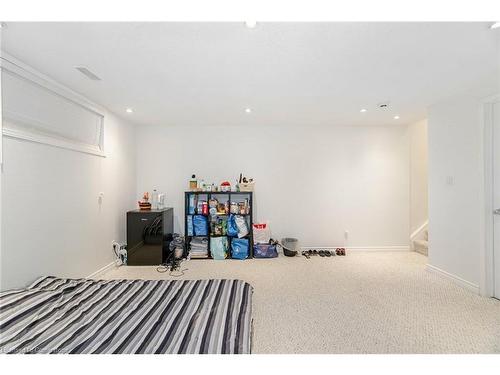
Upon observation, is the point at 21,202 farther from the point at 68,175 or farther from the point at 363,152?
the point at 363,152

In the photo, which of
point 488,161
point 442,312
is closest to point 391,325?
point 442,312

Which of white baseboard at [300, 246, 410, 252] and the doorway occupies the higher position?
the doorway

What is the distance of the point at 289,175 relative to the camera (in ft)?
13.7

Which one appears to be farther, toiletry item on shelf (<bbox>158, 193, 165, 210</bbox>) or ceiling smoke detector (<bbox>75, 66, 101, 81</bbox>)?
toiletry item on shelf (<bbox>158, 193, 165, 210</bbox>)

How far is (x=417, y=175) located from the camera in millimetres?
4145

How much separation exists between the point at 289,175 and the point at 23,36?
3572 millimetres

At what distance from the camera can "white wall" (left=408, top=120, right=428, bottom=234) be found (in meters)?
4.14

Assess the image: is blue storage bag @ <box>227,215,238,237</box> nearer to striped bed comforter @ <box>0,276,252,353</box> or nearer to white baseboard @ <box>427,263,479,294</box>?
striped bed comforter @ <box>0,276,252,353</box>

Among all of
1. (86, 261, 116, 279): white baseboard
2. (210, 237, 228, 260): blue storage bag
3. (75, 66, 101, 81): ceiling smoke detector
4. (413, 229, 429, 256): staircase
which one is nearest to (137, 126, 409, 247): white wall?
(413, 229, 429, 256): staircase

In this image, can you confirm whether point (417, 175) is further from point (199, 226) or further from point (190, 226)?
point (190, 226)

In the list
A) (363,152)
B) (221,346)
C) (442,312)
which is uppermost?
(363,152)

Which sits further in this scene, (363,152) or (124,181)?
(363,152)

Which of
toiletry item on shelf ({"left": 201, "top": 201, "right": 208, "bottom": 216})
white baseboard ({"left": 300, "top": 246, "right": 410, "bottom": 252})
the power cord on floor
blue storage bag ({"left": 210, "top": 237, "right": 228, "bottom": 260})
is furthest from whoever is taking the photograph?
white baseboard ({"left": 300, "top": 246, "right": 410, "bottom": 252})

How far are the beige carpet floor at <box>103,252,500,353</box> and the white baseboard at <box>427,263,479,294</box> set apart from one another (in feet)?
0.24
